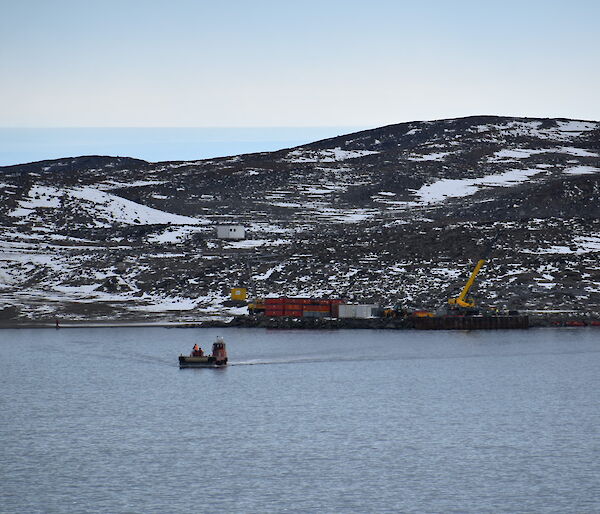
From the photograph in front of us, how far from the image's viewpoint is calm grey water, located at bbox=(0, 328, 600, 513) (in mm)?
50656

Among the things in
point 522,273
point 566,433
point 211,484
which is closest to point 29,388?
point 211,484

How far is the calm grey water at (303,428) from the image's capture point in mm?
50656

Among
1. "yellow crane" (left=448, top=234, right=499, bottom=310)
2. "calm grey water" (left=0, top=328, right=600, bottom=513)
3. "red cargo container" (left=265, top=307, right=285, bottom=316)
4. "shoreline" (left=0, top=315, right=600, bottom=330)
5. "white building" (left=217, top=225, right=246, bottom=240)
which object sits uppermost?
"white building" (left=217, top=225, right=246, bottom=240)

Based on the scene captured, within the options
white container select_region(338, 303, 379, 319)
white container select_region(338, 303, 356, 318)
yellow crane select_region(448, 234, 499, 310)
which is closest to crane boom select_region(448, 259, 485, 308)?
yellow crane select_region(448, 234, 499, 310)

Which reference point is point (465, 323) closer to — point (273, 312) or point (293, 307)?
point (293, 307)

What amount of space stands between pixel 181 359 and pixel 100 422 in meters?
26.3

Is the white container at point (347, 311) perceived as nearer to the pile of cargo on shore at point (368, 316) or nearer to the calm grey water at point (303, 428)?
the pile of cargo on shore at point (368, 316)

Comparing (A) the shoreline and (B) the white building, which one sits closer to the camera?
(A) the shoreline

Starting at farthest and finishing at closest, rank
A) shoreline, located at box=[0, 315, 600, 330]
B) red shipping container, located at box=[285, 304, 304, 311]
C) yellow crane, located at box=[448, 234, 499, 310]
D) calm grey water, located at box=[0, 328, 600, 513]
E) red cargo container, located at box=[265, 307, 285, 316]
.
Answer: red cargo container, located at box=[265, 307, 285, 316], red shipping container, located at box=[285, 304, 304, 311], yellow crane, located at box=[448, 234, 499, 310], shoreline, located at box=[0, 315, 600, 330], calm grey water, located at box=[0, 328, 600, 513]

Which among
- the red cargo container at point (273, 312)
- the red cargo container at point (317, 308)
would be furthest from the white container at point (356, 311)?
the red cargo container at point (273, 312)

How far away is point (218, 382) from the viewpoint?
88.6 m

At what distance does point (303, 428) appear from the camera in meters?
67.4

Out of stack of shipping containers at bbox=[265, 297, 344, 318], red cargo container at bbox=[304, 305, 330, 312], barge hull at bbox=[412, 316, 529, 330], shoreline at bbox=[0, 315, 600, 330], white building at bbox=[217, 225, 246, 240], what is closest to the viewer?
shoreline at bbox=[0, 315, 600, 330]

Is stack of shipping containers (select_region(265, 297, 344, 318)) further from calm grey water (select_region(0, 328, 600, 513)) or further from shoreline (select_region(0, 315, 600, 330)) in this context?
calm grey water (select_region(0, 328, 600, 513))
